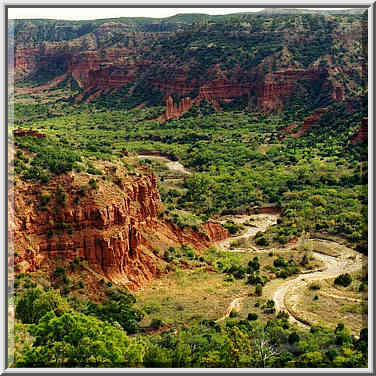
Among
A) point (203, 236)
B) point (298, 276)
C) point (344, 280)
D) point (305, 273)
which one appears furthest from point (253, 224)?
point (344, 280)

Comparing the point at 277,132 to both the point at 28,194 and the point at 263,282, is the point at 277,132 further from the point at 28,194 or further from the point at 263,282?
the point at 28,194

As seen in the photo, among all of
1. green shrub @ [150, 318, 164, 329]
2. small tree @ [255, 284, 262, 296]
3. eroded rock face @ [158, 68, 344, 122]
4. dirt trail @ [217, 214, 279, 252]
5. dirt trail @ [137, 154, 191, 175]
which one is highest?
eroded rock face @ [158, 68, 344, 122]

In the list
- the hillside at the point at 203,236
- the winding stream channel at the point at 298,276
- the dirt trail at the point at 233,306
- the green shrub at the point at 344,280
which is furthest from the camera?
the green shrub at the point at 344,280

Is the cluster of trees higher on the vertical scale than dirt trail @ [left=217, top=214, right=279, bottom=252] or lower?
lower

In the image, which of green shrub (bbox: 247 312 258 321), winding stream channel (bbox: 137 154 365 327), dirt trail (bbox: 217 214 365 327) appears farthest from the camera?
winding stream channel (bbox: 137 154 365 327)

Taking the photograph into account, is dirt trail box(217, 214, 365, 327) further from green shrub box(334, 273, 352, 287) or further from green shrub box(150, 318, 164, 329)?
green shrub box(150, 318, 164, 329)

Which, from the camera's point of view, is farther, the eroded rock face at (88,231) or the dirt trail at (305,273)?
the dirt trail at (305,273)

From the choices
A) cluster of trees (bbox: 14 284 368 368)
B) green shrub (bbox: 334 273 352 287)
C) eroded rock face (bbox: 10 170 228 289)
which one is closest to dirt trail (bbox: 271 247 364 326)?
green shrub (bbox: 334 273 352 287)

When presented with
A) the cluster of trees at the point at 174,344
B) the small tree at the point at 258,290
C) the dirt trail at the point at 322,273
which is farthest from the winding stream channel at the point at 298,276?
the cluster of trees at the point at 174,344

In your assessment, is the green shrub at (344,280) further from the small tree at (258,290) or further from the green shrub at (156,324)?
the green shrub at (156,324)
